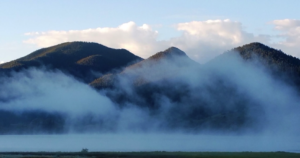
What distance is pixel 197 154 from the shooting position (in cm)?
10331

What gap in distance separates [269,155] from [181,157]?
1674cm

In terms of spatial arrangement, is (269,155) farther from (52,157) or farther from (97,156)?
(52,157)

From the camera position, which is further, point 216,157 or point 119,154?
point 119,154

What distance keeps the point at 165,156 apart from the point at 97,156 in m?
13.2

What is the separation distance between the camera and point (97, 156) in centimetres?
10319

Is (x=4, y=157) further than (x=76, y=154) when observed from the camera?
No

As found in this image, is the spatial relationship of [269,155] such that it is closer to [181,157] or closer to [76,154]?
[181,157]

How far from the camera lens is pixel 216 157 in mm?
97500

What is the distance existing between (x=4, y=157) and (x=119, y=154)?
70.2 ft

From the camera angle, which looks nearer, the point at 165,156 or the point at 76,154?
the point at 165,156

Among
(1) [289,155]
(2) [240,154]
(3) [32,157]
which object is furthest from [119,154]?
(1) [289,155]

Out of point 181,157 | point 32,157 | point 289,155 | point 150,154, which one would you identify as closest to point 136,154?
point 150,154

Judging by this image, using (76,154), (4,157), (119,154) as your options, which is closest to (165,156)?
(119,154)

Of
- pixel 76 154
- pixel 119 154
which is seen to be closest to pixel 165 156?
pixel 119 154
